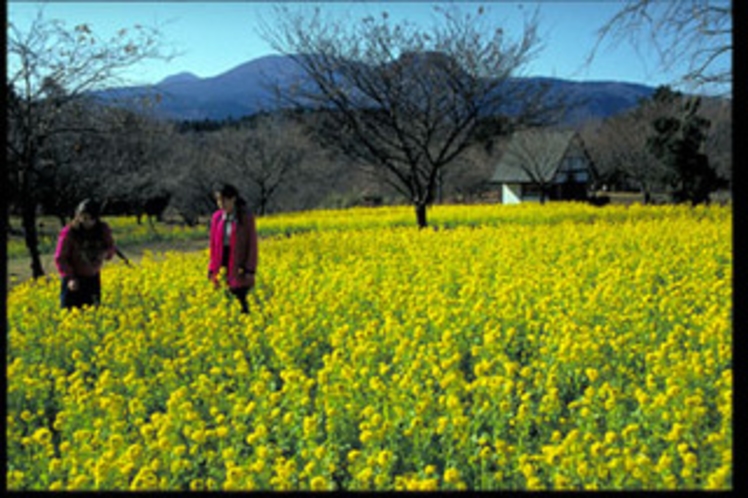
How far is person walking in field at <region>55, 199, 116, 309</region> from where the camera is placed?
7.36 meters

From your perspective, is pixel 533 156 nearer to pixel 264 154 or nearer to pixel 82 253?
pixel 264 154

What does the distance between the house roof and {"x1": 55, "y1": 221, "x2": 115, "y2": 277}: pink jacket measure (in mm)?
37815

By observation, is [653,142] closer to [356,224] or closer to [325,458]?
[356,224]

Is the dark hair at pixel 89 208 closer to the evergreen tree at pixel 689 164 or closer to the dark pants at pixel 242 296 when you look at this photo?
the dark pants at pixel 242 296

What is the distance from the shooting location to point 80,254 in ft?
24.8

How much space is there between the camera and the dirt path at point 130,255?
17.4m

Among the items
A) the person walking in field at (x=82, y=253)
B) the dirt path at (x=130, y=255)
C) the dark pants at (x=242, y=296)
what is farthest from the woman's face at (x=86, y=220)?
the dirt path at (x=130, y=255)

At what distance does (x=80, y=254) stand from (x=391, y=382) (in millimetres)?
4726

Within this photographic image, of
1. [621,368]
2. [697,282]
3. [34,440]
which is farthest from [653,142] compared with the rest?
[34,440]

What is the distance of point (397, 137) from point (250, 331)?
1403cm

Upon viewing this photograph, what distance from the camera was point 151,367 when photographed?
588 cm

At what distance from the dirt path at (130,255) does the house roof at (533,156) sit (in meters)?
25.8

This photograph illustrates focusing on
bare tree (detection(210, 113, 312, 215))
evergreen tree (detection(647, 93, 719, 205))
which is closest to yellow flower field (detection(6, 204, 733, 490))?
bare tree (detection(210, 113, 312, 215))

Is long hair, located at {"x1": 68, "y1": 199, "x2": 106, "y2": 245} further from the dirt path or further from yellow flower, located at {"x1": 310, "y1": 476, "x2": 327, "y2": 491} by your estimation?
the dirt path
